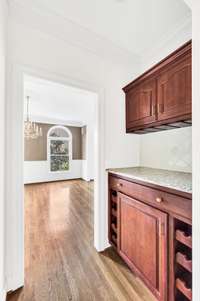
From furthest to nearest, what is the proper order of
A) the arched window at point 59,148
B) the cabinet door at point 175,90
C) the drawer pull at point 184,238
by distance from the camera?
the arched window at point 59,148 < the cabinet door at point 175,90 < the drawer pull at point 184,238

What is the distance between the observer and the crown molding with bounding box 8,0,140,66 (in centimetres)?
139

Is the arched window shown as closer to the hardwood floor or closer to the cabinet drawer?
the hardwood floor

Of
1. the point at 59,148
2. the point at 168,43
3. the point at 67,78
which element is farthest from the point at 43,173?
the point at 168,43

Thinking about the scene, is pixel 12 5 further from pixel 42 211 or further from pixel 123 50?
pixel 42 211

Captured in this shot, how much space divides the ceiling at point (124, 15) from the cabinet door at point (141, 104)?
59 cm

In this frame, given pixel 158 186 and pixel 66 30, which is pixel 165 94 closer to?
pixel 158 186

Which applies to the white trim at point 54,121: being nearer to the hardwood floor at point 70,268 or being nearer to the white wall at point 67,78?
the hardwood floor at point 70,268

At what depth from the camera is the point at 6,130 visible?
1.33m

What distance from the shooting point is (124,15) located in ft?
4.89

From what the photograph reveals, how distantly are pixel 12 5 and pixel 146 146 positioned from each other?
2083 mm

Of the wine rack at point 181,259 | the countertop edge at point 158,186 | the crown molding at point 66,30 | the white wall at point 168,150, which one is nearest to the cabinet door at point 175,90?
the white wall at point 168,150

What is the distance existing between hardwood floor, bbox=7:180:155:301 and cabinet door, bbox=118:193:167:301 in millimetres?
179

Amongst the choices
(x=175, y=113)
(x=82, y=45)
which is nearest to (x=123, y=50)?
(x=82, y=45)

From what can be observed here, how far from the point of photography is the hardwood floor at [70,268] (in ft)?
4.29
